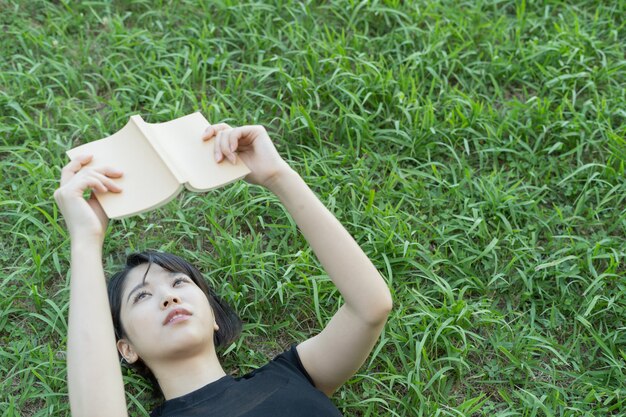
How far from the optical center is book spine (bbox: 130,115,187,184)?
9.05 feet

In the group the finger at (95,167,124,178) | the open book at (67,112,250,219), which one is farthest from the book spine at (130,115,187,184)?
Result: the finger at (95,167,124,178)

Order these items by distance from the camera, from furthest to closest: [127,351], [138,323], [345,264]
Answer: [127,351], [138,323], [345,264]

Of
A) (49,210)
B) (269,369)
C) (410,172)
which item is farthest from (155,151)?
(410,172)

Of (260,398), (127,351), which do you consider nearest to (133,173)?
(127,351)

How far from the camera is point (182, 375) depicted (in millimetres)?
2963

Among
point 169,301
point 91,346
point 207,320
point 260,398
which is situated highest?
point 91,346

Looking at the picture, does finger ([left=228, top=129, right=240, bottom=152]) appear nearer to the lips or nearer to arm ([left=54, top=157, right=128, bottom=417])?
arm ([left=54, top=157, right=128, bottom=417])

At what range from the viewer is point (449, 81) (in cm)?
441

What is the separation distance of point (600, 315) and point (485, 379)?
540mm

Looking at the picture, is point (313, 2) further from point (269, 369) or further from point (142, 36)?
point (269, 369)

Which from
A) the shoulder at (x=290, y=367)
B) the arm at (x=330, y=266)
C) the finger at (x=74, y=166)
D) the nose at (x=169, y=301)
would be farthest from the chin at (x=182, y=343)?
the finger at (x=74, y=166)

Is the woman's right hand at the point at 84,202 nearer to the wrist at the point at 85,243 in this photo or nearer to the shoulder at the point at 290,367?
the wrist at the point at 85,243

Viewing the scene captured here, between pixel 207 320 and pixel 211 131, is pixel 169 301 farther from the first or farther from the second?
pixel 211 131

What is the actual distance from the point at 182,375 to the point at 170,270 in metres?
0.41
